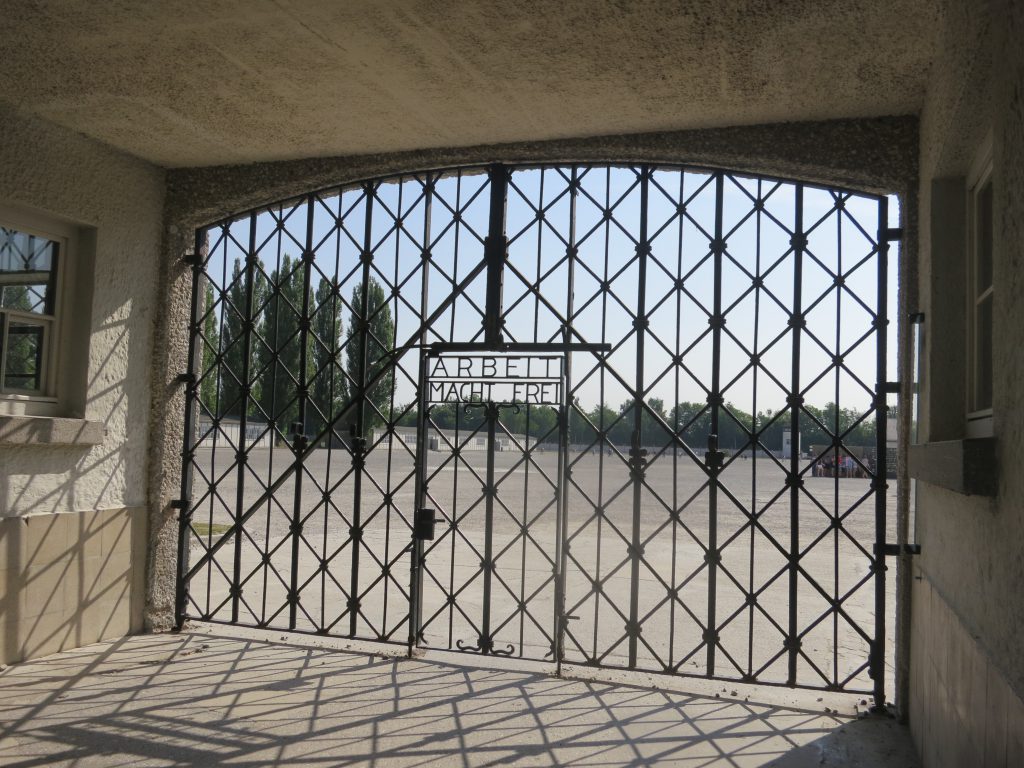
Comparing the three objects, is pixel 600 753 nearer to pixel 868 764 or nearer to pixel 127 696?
pixel 868 764

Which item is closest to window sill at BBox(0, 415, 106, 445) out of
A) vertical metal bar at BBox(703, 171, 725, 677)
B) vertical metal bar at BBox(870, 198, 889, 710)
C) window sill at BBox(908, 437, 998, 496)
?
vertical metal bar at BBox(703, 171, 725, 677)

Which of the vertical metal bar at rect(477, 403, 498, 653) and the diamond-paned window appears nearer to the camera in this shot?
the diamond-paned window

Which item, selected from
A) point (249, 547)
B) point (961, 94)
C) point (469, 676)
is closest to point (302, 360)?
point (469, 676)

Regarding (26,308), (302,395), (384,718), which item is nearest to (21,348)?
(26,308)

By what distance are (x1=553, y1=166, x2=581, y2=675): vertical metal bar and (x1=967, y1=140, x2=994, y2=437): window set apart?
6.44 feet

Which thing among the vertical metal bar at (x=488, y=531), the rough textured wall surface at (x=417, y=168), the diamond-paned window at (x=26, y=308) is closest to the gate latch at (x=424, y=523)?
the vertical metal bar at (x=488, y=531)

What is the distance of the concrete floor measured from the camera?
3162mm

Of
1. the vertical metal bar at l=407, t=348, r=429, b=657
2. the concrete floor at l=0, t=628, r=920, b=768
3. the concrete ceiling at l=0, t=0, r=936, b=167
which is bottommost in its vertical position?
the concrete floor at l=0, t=628, r=920, b=768

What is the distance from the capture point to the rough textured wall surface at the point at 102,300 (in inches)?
160

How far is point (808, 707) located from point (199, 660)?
3.09 m

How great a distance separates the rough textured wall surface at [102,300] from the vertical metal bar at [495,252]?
6.77ft

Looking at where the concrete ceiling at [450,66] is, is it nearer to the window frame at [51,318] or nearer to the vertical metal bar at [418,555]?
the window frame at [51,318]

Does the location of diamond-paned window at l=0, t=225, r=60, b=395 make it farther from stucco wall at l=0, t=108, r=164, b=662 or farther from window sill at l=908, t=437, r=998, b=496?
window sill at l=908, t=437, r=998, b=496

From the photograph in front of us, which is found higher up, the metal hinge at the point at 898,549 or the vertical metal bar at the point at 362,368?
the vertical metal bar at the point at 362,368
